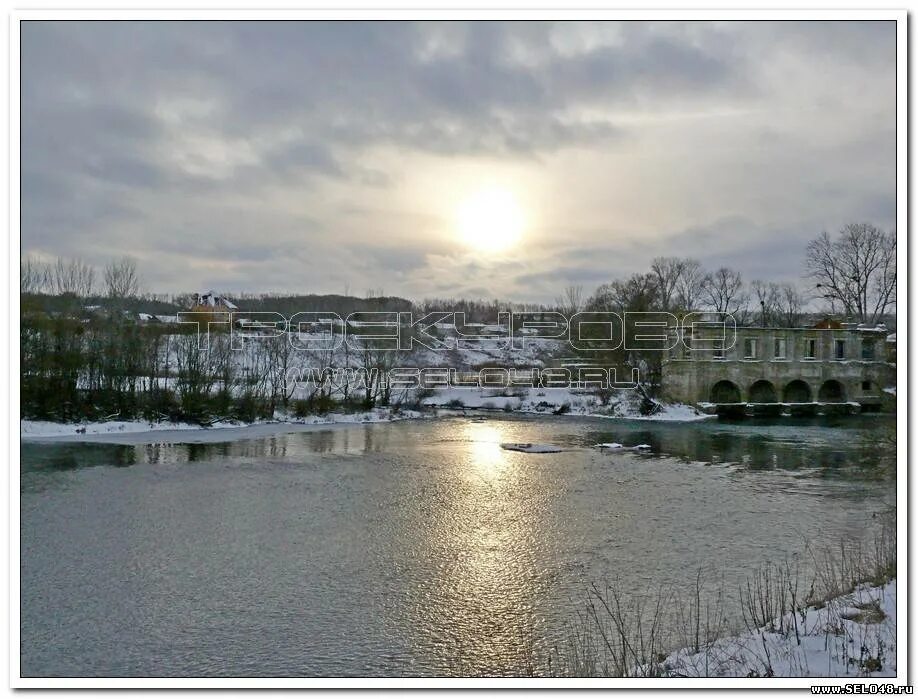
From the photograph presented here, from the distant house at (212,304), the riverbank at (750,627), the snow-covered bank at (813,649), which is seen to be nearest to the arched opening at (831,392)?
the riverbank at (750,627)

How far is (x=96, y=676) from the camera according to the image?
4.54 m

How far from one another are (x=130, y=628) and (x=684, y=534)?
605cm

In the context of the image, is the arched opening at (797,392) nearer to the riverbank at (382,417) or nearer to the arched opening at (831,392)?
the arched opening at (831,392)

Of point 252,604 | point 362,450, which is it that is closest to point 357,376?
point 362,450

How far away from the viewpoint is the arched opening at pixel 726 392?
26547 millimetres

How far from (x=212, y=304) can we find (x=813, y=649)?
22231 mm

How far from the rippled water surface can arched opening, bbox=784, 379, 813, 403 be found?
46.0 feet

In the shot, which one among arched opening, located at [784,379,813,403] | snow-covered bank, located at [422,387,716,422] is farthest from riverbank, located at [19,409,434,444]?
arched opening, located at [784,379,813,403]

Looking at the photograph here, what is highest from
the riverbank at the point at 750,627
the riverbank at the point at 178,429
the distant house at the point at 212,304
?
the distant house at the point at 212,304

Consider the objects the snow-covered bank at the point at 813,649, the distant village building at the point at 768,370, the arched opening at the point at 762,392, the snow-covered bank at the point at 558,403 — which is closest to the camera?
the snow-covered bank at the point at 813,649

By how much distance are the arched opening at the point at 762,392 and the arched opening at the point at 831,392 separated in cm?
183

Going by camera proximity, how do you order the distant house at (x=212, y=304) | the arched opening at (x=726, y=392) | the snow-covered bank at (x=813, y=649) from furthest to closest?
1. the arched opening at (x=726, y=392)
2. the distant house at (x=212, y=304)
3. the snow-covered bank at (x=813, y=649)

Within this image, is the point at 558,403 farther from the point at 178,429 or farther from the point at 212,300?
the point at 178,429

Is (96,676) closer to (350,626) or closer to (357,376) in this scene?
(350,626)
